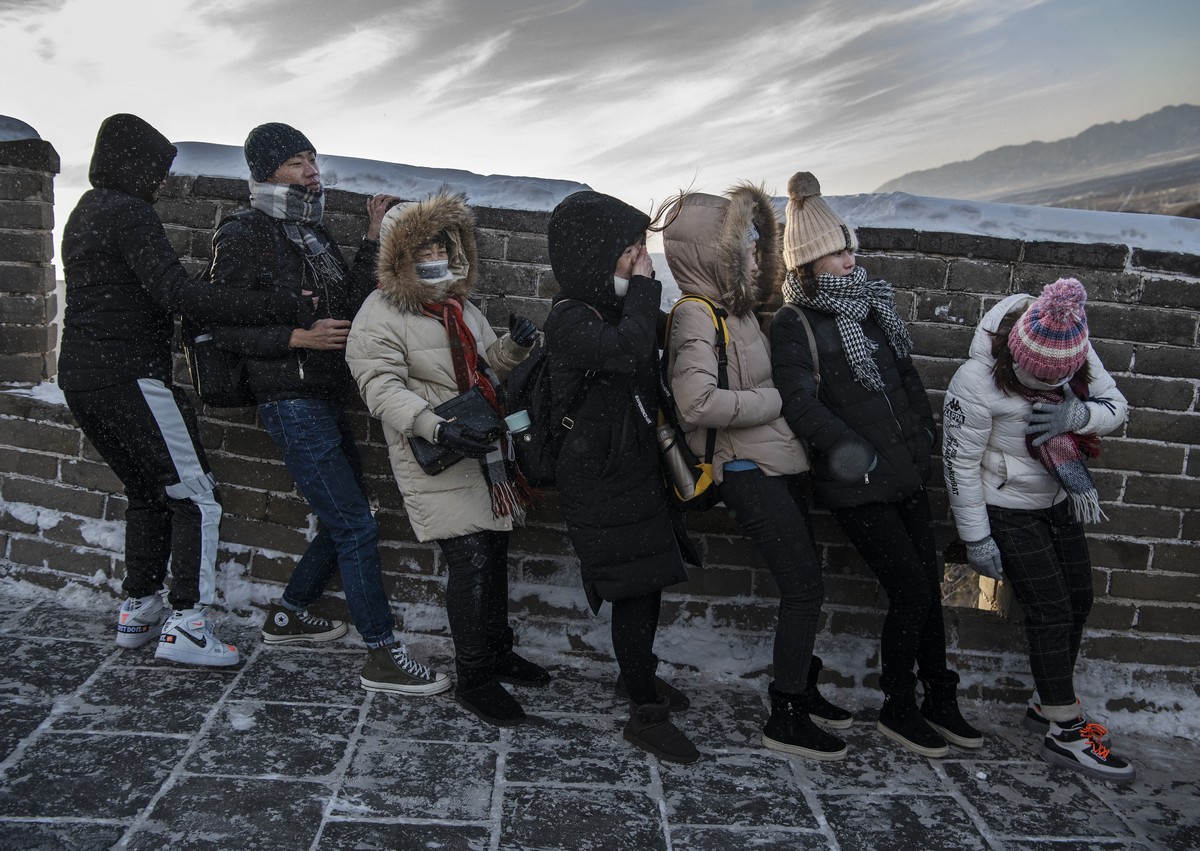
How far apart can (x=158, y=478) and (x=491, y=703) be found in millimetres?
1558

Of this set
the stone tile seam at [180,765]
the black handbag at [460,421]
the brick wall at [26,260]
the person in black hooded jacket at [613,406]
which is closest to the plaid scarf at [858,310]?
the person in black hooded jacket at [613,406]

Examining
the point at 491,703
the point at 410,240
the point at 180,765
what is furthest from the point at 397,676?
the point at 410,240

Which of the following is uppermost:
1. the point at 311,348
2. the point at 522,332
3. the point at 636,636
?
the point at 522,332

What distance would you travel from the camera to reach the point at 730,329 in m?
3.38

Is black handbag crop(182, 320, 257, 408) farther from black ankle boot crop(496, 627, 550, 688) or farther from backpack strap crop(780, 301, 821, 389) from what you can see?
backpack strap crop(780, 301, 821, 389)

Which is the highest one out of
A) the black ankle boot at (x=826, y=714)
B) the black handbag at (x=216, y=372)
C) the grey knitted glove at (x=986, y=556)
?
the black handbag at (x=216, y=372)

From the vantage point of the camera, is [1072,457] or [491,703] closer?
[1072,457]

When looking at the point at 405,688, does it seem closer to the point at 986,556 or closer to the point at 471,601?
the point at 471,601

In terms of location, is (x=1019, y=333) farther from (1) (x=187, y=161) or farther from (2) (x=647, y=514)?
(1) (x=187, y=161)

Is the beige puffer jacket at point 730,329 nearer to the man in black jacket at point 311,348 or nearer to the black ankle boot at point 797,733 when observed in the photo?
the black ankle boot at point 797,733

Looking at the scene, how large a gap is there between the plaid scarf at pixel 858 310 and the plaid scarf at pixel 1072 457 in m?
0.52

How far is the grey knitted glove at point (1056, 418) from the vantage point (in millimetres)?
3439

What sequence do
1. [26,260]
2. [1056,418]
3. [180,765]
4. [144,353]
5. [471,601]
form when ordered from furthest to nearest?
[26,260], [144,353], [471,601], [1056,418], [180,765]

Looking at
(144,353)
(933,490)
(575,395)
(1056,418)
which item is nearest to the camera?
(575,395)
